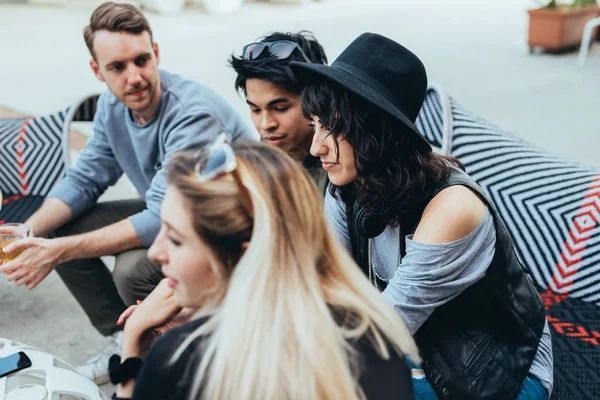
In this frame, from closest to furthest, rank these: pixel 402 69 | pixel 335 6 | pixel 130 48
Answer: pixel 402 69
pixel 130 48
pixel 335 6

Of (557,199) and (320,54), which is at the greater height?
(320,54)

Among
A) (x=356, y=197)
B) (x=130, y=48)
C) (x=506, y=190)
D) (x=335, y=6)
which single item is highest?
(x=130, y=48)

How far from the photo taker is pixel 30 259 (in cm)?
227

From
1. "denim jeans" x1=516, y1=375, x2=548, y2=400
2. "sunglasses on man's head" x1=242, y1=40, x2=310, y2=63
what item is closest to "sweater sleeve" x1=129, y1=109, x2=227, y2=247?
"sunglasses on man's head" x1=242, y1=40, x2=310, y2=63

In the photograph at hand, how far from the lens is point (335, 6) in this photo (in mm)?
13961

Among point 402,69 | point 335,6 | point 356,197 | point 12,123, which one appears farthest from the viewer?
point 335,6

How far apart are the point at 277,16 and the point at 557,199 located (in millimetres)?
10904

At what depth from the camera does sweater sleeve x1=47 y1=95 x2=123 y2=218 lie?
282cm

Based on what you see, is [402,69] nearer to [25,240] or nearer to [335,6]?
→ [25,240]

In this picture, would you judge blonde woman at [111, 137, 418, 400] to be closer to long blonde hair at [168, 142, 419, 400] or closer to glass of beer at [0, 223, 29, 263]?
long blonde hair at [168, 142, 419, 400]

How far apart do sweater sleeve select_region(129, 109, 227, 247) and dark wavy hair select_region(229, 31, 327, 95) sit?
27cm

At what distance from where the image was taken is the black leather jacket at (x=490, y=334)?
5.41 feet

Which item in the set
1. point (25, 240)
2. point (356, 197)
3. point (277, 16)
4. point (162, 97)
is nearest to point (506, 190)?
point (356, 197)

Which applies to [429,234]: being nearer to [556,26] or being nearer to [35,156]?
[35,156]
